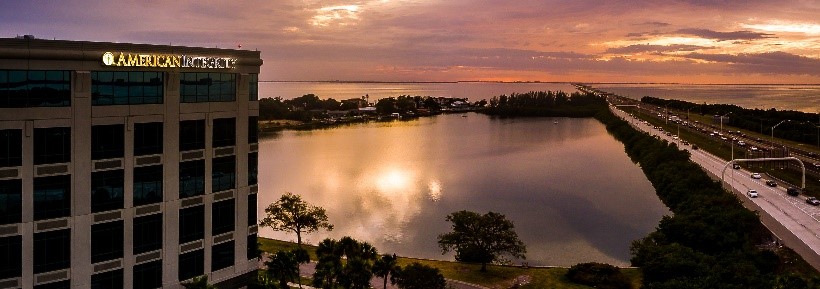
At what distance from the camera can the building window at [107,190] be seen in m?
34.2

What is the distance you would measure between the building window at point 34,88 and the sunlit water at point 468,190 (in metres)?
38.7

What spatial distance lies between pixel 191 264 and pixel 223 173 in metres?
5.81

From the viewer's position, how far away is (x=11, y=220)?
104 ft

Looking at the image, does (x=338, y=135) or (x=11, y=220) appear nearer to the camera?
(x=11, y=220)

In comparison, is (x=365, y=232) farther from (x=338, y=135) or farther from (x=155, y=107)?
(x=338, y=135)

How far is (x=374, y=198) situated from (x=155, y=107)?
191 feet

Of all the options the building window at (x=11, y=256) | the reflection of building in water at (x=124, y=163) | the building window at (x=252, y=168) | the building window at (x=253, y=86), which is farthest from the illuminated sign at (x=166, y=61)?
the building window at (x=11, y=256)

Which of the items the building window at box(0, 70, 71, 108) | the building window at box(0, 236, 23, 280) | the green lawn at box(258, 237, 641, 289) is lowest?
the green lawn at box(258, 237, 641, 289)

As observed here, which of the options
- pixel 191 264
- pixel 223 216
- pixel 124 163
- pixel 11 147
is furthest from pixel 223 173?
pixel 11 147

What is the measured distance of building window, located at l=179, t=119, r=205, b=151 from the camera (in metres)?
37.5

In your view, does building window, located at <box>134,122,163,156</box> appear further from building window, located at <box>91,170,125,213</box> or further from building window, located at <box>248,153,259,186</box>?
building window, located at <box>248,153,259,186</box>

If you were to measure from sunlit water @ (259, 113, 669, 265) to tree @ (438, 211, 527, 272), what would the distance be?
720 cm

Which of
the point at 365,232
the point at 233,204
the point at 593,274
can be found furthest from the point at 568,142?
the point at 233,204

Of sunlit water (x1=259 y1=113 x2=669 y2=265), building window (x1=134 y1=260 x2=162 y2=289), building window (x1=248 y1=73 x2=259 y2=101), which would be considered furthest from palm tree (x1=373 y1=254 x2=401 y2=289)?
sunlit water (x1=259 y1=113 x2=669 y2=265)
